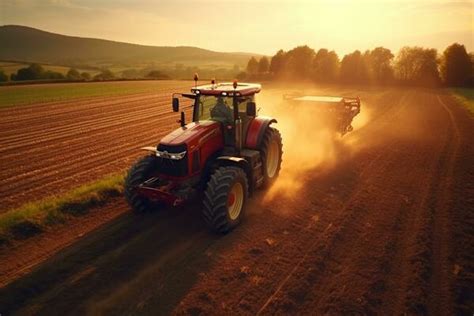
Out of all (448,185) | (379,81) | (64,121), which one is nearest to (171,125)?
(64,121)

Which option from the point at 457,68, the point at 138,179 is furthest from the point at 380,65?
the point at 138,179

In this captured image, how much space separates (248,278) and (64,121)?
60.4 feet

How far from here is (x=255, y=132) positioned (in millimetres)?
8688

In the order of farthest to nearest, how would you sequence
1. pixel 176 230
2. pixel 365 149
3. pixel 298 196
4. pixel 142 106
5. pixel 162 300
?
pixel 142 106, pixel 365 149, pixel 298 196, pixel 176 230, pixel 162 300

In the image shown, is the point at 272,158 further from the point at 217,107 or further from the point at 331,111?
the point at 331,111

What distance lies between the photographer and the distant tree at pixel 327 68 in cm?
5344

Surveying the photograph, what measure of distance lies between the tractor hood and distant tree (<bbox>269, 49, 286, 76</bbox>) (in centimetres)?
5454

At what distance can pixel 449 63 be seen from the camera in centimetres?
4894

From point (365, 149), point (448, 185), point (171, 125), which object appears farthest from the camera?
point (171, 125)

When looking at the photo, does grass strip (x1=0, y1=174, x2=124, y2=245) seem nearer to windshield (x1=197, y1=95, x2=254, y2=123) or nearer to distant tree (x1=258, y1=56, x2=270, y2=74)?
windshield (x1=197, y1=95, x2=254, y2=123)

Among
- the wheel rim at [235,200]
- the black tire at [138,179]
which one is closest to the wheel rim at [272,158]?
the wheel rim at [235,200]

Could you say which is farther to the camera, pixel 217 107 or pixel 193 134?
pixel 217 107

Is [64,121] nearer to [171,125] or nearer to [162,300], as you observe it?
[171,125]

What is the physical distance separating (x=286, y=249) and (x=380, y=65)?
2036 inches
